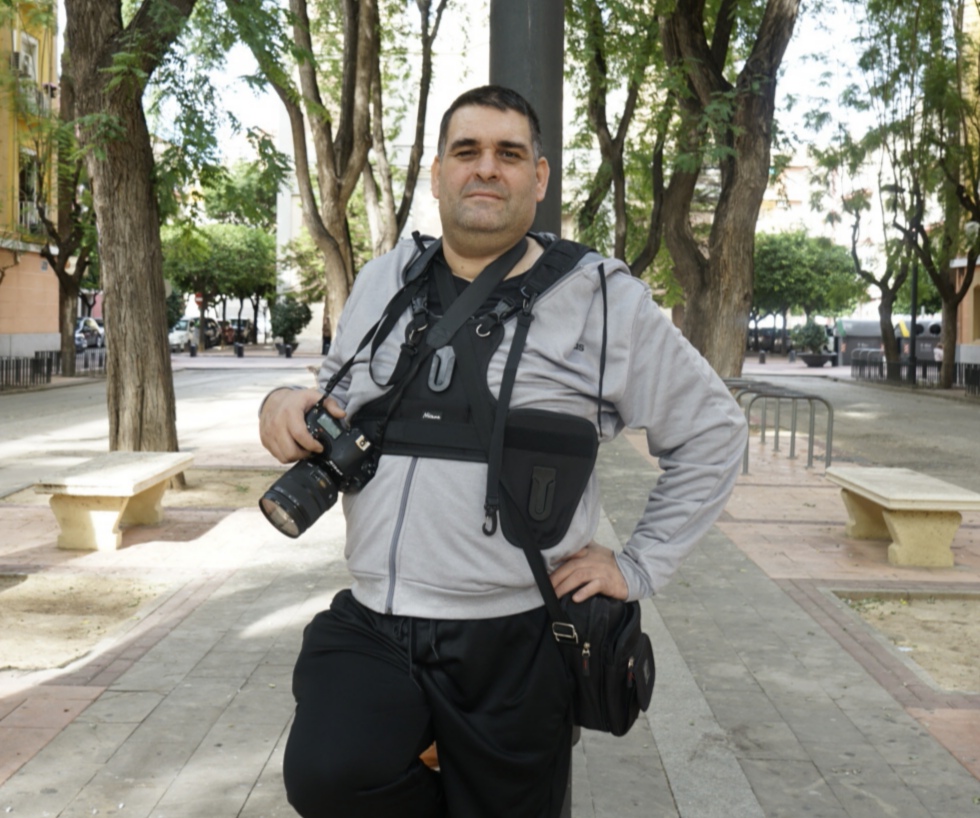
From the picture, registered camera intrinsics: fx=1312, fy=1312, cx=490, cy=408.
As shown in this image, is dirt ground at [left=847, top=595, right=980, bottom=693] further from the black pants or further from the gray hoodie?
the black pants

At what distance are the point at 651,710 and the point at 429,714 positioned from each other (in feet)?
9.25

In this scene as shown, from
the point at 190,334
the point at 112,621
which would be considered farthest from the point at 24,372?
the point at 112,621

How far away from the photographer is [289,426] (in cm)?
254

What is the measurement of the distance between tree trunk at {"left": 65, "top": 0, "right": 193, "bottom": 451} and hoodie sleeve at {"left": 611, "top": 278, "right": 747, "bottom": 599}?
8.15 meters

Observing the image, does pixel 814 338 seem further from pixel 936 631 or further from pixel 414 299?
pixel 414 299

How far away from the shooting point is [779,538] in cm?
950

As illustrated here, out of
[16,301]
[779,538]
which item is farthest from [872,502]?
[16,301]

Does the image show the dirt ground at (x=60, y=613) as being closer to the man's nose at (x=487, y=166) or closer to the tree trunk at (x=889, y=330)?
the man's nose at (x=487, y=166)

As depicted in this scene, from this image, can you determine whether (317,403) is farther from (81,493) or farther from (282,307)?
(282,307)

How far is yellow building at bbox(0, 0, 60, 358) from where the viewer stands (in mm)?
34125

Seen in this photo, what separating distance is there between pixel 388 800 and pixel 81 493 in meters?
6.34

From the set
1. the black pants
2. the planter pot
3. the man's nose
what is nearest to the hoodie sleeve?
the black pants

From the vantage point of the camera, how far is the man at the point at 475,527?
248cm

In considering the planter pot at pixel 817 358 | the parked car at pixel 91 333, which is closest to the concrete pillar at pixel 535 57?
the planter pot at pixel 817 358
